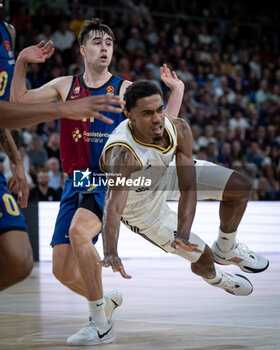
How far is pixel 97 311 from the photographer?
184 inches

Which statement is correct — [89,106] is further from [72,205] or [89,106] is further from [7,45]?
[72,205]

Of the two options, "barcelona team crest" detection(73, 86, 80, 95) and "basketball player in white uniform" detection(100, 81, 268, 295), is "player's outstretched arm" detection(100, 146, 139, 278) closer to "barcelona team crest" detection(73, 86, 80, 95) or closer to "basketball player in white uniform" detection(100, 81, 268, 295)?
"basketball player in white uniform" detection(100, 81, 268, 295)

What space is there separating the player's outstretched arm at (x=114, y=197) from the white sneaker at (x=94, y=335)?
68cm

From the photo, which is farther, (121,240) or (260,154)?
(260,154)

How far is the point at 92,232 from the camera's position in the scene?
15.4 feet

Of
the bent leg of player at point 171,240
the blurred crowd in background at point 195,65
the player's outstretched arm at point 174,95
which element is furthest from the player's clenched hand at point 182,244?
the blurred crowd in background at point 195,65

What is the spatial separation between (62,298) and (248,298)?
1.88 metres

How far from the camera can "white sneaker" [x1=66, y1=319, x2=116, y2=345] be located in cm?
449

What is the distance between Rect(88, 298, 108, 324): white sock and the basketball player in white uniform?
605mm

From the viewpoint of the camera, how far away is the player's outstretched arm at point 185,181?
4.58 meters

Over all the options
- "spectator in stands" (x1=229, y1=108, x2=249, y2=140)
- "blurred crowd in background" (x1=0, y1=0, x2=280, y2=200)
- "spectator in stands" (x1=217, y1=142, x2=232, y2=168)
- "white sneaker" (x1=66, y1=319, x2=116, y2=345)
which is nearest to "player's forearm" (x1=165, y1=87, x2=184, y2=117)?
"white sneaker" (x1=66, y1=319, x2=116, y2=345)

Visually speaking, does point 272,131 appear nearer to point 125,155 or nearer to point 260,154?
point 260,154

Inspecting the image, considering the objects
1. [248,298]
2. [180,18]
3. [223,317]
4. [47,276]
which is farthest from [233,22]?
[223,317]

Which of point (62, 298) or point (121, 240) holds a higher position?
point (62, 298)
